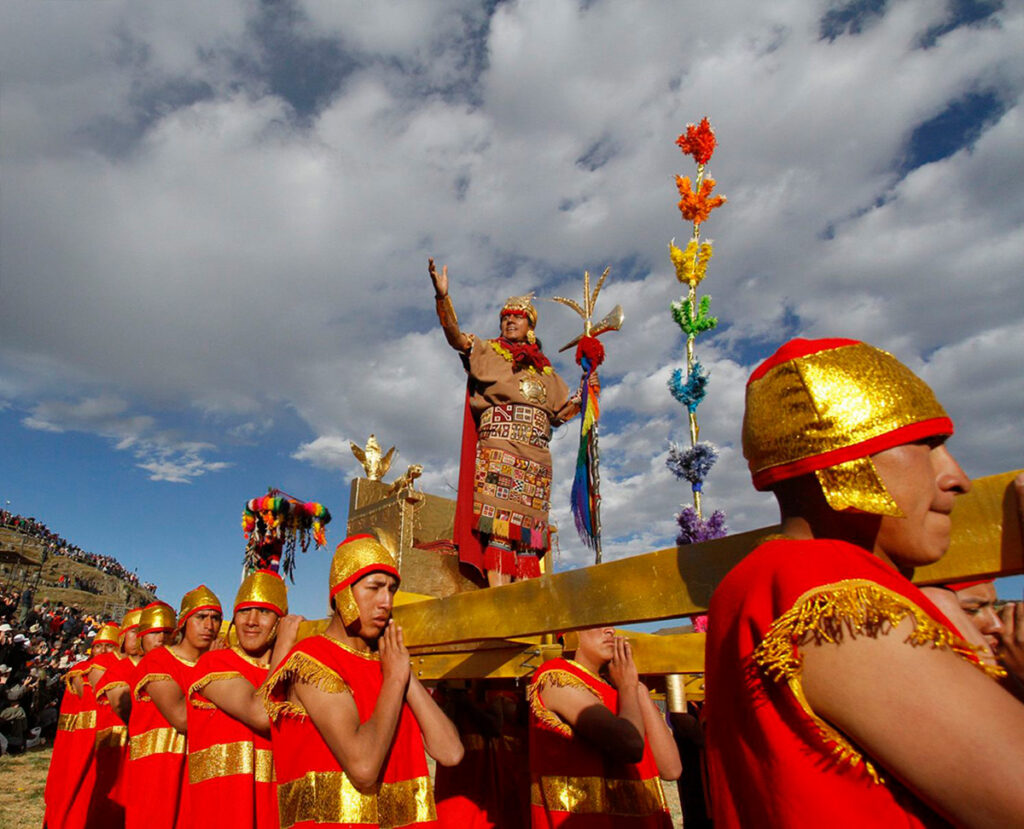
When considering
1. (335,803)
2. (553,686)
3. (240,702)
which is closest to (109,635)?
(240,702)

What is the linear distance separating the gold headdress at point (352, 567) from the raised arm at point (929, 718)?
2275 millimetres

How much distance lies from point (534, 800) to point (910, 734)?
322cm

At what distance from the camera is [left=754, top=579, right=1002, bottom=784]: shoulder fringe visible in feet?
2.94

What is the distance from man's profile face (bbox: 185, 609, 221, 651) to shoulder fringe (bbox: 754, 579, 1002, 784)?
5221mm

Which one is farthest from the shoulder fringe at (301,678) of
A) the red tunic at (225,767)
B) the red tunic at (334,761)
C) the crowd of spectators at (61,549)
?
the crowd of spectators at (61,549)

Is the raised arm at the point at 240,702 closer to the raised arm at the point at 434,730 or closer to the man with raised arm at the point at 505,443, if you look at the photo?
the raised arm at the point at 434,730

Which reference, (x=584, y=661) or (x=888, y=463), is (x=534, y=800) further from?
(x=888, y=463)

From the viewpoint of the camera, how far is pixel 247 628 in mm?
4414

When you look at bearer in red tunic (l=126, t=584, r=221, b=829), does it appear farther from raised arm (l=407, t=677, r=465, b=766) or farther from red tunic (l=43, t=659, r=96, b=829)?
raised arm (l=407, t=677, r=465, b=766)

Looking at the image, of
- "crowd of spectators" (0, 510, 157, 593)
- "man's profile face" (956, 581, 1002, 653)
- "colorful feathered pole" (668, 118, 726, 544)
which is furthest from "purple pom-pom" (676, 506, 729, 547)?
"crowd of spectators" (0, 510, 157, 593)

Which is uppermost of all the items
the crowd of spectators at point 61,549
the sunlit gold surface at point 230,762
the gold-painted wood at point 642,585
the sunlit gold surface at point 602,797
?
the crowd of spectators at point 61,549

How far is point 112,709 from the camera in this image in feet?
20.3

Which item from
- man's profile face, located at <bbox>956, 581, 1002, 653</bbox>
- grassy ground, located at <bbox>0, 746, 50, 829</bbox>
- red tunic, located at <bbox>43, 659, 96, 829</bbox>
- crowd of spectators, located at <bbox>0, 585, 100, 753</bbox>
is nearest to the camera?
man's profile face, located at <bbox>956, 581, 1002, 653</bbox>

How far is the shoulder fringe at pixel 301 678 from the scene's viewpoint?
102 inches
